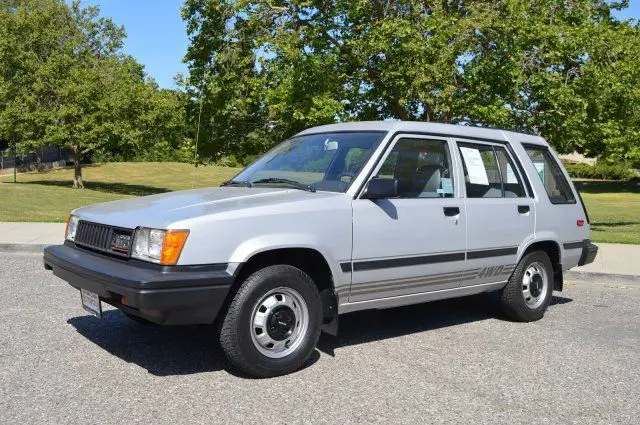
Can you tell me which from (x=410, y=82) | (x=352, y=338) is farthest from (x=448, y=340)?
(x=410, y=82)

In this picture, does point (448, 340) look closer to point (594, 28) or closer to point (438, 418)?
point (438, 418)

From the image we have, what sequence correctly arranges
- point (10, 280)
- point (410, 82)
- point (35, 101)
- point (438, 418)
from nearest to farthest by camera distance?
1. point (438, 418)
2. point (10, 280)
3. point (410, 82)
4. point (35, 101)

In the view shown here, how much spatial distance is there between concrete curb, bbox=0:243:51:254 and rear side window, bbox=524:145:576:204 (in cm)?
787

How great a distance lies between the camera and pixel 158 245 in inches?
168

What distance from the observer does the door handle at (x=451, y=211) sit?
560 cm

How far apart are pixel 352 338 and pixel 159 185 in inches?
1680

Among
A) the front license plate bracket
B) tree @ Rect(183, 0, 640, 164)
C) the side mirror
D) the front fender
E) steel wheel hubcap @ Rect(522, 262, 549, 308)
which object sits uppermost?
tree @ Rect(183, 0, 640, 164)

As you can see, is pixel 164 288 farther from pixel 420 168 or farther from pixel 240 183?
pixel 420 168

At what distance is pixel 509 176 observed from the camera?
6.45m

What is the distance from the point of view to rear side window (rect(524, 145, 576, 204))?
6801 millimetres

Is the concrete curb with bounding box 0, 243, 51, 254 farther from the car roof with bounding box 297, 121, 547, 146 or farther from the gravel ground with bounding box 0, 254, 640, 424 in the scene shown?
the car roof with bounding box 297, 121, 547, 146

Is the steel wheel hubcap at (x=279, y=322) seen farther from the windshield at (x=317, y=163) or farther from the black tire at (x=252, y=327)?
the windshield at (x=317, y=163)

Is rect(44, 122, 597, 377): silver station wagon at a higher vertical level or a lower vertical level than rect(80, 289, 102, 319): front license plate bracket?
higher

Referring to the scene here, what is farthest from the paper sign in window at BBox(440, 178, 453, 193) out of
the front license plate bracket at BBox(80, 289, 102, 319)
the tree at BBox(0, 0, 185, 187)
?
the tree at BBox(0, 0, 185, 187)
